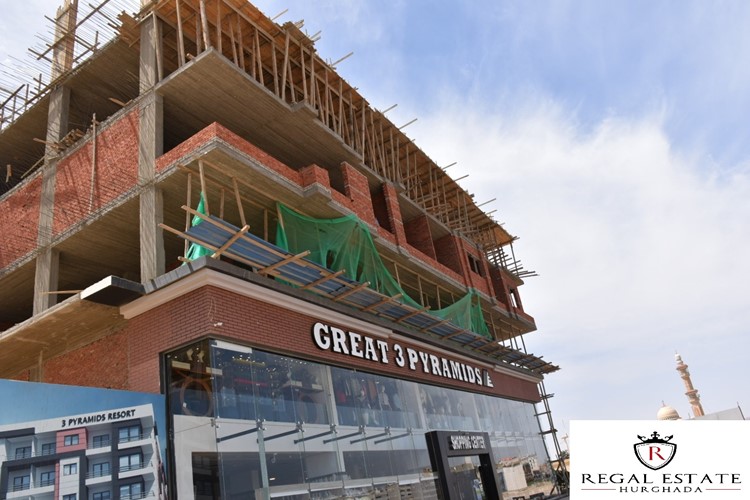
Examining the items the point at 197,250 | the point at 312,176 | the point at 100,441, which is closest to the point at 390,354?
the point at 312,176

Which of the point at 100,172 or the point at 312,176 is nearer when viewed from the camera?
the point at 312,176

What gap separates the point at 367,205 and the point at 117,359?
9.68 metres

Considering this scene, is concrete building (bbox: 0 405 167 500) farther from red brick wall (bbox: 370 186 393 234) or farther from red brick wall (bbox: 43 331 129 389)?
red brick wall (bbox: 370 186 393 234)

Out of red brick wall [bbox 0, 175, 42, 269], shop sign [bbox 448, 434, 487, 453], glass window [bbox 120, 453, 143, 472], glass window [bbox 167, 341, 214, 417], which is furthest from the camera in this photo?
shop sign [bbox 448, 434, 487, 453]

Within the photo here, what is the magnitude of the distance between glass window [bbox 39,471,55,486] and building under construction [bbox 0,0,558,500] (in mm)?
2304

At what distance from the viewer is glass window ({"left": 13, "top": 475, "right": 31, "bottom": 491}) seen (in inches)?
404

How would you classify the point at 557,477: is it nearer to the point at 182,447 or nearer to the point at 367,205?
the point at 367,205

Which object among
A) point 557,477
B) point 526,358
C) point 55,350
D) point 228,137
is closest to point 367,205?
point 228,137

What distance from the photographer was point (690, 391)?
92.6m

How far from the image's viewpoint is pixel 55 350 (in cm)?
1652

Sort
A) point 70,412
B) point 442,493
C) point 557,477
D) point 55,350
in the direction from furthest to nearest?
point 557,477
point 442,493
point 55,350
point 70,412

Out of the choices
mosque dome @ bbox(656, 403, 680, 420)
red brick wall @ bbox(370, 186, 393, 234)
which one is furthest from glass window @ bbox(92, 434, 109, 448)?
mosque dome @ bbox(656, 403, 680, 420)

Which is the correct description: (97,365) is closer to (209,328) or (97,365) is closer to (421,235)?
(209,328)

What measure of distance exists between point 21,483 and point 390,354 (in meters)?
11.6
